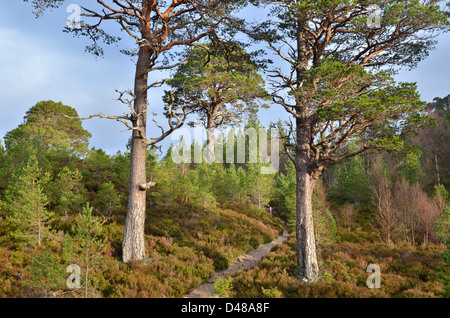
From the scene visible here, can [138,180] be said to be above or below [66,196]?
above

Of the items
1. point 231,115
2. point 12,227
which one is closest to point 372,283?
point 12,227

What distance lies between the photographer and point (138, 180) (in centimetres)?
946

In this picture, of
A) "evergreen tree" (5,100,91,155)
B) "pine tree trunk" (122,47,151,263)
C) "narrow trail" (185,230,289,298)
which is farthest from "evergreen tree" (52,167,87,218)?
"evergreen tree" (5,100,91,155)

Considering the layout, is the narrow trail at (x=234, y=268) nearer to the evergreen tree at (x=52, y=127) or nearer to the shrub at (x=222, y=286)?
the shrub at (x=222, y=286)

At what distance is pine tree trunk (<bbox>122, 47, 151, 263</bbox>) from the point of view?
9133 mm

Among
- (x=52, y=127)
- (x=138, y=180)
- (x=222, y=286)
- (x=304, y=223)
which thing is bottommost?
(x=222, y=286)

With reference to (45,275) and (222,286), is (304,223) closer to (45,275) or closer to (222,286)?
(222,286)

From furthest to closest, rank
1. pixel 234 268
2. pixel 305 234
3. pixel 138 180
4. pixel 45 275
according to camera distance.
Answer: pixel 234 268 < pixel 138 180 < pixel 305 234 < pixel 45 275

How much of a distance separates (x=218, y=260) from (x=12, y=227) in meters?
9.17

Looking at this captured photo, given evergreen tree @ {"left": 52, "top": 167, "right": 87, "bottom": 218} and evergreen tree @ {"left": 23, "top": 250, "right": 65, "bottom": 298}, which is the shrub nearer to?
evergreen tree @ {"left": 23, "top": 250, "right": 65, "bottom": 298}

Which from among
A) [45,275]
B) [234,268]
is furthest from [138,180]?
[234,268]

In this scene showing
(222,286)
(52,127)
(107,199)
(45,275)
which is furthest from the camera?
(52,127)
